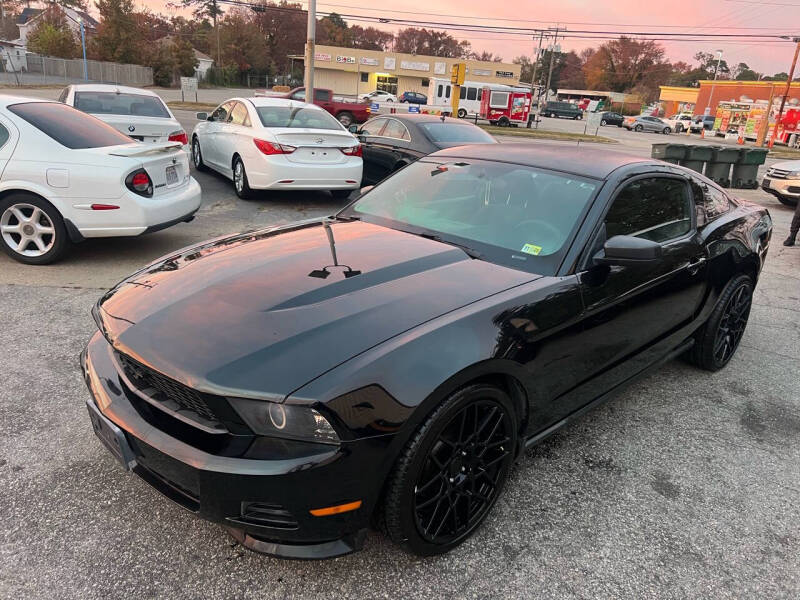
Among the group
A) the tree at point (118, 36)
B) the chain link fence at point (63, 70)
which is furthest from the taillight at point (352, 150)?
the tree at point (118, 36)

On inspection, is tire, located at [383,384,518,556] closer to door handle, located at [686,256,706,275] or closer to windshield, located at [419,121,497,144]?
door handle, located at [686,256,706,275]

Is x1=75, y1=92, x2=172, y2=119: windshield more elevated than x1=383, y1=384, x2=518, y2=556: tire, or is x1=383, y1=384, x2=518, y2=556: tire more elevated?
x1=75, y1=92, x2=172, y2=119: windshield

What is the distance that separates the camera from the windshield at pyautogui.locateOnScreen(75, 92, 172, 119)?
8.88 meters

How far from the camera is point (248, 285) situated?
2.46 meters

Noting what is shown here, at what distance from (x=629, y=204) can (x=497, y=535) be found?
1.91 m

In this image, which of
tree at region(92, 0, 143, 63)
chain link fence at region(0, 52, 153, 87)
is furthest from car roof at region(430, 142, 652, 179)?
tree at region(92, 0, 143, 63)

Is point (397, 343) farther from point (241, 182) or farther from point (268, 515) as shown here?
point (241, 182)

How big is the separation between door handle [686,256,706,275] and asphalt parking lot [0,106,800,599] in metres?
0.89

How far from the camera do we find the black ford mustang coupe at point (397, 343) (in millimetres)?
1897

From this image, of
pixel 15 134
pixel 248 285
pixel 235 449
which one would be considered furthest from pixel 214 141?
pixel 235 449

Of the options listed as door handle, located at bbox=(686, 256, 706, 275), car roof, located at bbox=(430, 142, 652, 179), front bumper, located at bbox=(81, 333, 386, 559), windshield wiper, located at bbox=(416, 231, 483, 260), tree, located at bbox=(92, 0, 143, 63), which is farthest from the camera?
tree, located at bbox=(92, 0, 143, 63)

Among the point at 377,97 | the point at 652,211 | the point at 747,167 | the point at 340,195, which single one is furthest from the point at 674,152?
the point at 377,97

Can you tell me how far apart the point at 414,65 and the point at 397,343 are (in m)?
73.6

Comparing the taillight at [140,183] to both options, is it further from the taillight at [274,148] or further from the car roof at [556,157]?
A: the car roof at [556,157]
